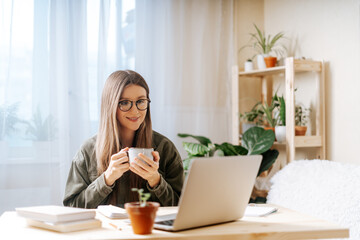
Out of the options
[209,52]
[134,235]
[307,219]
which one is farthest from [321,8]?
[134,235]

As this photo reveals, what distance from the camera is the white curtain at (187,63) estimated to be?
323 centimetres

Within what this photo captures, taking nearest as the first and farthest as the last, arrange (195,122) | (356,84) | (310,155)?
(356,84)
(310,155)
(195,122)

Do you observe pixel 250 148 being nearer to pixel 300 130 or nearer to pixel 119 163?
pixel 300 130

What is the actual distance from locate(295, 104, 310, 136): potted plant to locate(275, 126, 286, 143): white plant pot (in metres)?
0.09

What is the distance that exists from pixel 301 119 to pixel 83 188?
6.06ft

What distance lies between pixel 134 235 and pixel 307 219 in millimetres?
551

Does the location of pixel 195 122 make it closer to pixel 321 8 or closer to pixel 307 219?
pixel 321 8

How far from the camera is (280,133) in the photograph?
3014mm

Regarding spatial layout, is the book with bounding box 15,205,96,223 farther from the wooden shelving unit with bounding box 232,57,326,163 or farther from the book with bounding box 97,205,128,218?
the wooden shelving unit with bounding box 232,57,326,163

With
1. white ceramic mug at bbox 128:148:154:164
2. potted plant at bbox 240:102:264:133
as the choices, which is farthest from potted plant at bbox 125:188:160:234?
potted plant at bbox 240:102:264:133

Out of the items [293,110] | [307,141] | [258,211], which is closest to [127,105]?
[258,211]

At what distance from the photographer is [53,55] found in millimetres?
2887

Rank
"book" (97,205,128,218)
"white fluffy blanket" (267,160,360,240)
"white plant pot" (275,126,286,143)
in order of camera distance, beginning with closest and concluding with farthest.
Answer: "book" (97,205,128,218), "white fluffy blanket" (267,160,360,240), "white plant pot" (275,126,286,143)

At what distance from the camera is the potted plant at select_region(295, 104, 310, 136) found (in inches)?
116
